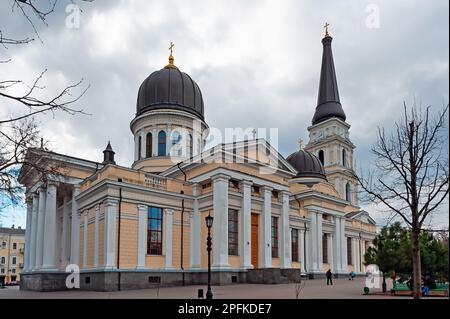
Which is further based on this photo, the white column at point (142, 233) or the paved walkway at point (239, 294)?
the white column at point (142, 233)

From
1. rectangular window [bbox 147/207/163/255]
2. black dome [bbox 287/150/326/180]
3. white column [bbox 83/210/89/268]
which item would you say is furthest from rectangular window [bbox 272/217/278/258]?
white column [bbox 83/210/89/268]

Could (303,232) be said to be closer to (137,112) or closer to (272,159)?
(272,159)

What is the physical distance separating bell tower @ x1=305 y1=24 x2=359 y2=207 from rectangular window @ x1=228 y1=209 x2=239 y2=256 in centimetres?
3275

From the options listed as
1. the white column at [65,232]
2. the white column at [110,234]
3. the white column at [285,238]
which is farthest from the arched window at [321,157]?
the white column at [110,234]

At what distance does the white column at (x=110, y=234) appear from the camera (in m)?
28.0

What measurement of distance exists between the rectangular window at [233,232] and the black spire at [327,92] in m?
39.1

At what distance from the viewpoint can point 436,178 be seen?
16.1m

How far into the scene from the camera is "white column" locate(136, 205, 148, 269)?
29594 mm

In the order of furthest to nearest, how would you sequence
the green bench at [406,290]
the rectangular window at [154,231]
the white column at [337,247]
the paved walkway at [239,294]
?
1. the white column at [337,247]
2. the rectangular window at [154,231]
3. the paved walkway at [239,294]
4. the green bench at [406,290]

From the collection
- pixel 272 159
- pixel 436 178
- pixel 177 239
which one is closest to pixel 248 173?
pixel 272 159

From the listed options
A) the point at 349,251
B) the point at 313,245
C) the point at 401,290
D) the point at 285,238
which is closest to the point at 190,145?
the point at 285,238

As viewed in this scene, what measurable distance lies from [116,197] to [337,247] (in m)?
26.9

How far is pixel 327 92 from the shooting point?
230 feet

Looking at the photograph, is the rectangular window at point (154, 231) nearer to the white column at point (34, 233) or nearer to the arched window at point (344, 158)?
the white column at point (34, 233)
